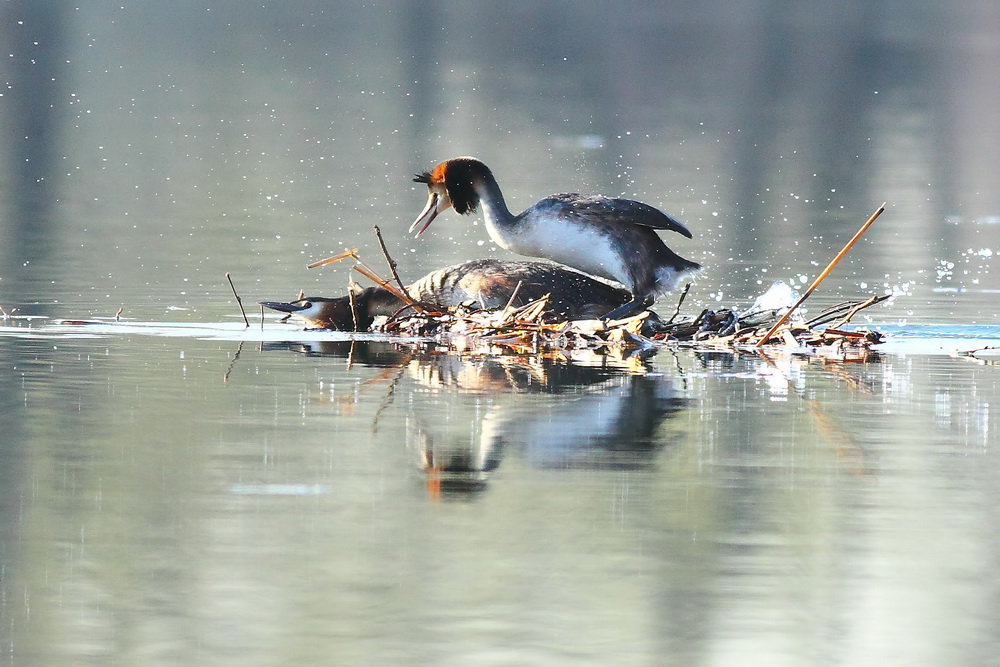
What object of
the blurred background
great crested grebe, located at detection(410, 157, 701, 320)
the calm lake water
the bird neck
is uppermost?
the blurred background

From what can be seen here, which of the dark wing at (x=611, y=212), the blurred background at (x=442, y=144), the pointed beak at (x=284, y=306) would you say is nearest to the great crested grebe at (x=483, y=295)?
the pointed beak at (x=284, y=306)

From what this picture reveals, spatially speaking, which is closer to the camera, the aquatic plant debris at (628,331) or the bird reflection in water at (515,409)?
the bird reflection in water at (515,409)

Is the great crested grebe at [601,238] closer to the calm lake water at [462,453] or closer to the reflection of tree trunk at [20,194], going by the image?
the calm lake water at [462,453]

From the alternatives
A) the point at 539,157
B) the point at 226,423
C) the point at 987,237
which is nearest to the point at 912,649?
the point at 226,423

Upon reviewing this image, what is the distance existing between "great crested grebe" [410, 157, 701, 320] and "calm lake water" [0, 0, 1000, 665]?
2.76ft

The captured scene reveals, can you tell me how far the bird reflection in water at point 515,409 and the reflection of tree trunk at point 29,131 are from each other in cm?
309

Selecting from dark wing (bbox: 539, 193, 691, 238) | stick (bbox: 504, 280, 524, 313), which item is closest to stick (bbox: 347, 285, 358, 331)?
stick (bbox: 504, 280, 524, 313)

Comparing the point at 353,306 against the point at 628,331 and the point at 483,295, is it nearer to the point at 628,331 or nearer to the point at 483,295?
the point at 483,295

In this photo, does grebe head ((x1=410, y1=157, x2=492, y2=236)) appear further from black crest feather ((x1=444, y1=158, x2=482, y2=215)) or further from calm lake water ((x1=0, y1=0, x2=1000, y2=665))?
calm lake water ((x1=0, y1=0, x2=1000, y2=665))

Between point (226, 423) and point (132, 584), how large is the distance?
7.25 feet

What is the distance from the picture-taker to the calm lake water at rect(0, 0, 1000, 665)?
4.75 metres

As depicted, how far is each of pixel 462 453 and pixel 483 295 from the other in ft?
12.0

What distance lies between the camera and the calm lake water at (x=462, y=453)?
475cm

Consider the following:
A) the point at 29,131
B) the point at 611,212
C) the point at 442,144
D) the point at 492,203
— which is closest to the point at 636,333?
the point at 611,212
